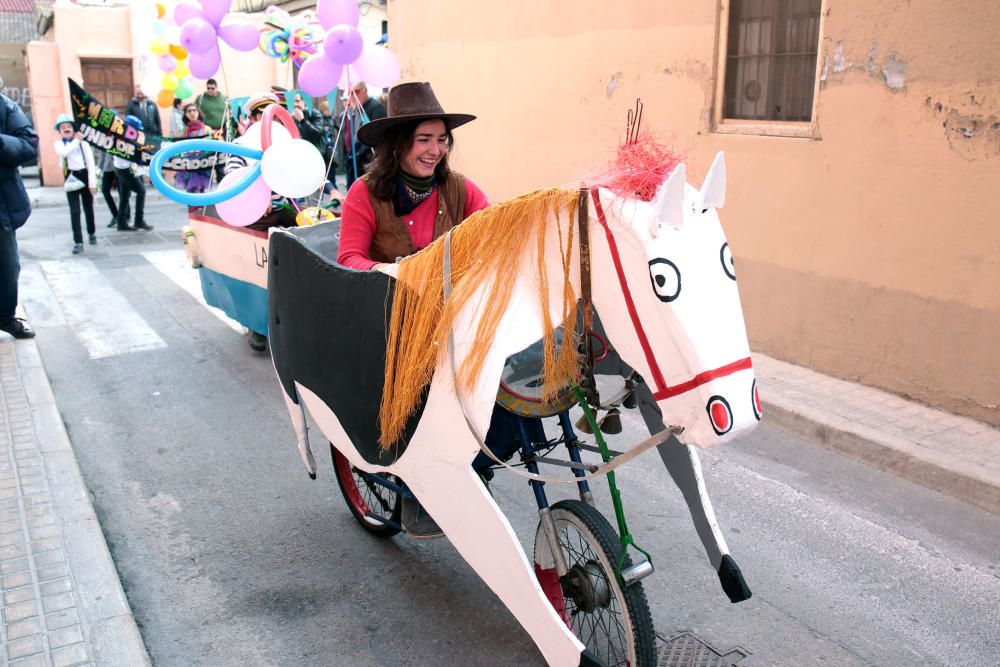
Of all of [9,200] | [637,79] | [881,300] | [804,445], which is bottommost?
[804,445]

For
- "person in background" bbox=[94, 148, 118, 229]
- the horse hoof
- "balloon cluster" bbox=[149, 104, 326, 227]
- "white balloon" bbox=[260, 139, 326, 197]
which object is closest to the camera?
the horse hoof

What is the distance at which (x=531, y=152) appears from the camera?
933 cm

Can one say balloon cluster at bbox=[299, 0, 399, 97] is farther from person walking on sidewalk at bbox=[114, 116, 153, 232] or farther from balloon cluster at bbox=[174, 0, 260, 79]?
person walking on sidewalk at bbox=[114, 116, 153, 232]

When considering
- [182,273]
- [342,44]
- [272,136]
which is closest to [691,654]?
[272,136]

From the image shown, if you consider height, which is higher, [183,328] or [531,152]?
[531,152]

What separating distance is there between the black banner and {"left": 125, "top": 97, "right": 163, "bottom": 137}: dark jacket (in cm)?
657

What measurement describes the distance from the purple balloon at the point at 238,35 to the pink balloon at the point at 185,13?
0.70 ft

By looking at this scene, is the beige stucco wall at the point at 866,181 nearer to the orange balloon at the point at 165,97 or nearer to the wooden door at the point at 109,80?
the orange balloon at the point at 165,97

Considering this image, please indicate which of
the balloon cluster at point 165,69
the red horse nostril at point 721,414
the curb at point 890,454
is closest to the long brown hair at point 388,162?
the red horse nostril at point 721,414

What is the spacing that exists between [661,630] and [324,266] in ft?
6.17

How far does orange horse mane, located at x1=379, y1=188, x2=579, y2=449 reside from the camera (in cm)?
250

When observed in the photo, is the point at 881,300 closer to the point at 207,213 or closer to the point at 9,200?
the point at 207,213

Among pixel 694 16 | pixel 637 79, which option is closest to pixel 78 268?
pixel 637 79

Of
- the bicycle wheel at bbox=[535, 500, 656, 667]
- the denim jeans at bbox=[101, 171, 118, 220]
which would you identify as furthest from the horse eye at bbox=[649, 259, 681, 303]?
the denim jeans at bbox=[101, 171, 118, 220]
